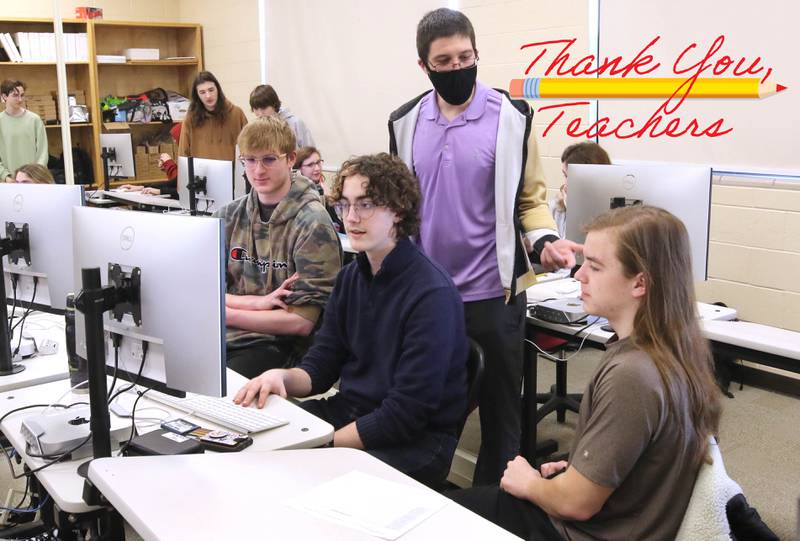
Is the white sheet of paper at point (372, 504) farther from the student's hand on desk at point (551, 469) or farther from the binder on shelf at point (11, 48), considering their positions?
the binder on shelf at point (11, 48)

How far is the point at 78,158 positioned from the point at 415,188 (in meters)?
5.96

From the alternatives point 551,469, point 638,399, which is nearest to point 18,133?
point 551,469

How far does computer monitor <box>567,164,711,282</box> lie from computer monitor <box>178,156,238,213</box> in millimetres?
2058

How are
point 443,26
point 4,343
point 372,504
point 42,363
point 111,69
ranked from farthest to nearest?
point 111,69 → point 443,26 → point 42,363 → point 4,343 → point 372,504

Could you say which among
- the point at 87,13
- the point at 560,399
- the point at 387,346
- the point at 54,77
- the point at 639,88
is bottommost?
the point at 560,399

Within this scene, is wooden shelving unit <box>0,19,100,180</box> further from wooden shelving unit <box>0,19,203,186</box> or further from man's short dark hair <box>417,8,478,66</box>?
man's short dark hair <box>417,8,478,66</box>

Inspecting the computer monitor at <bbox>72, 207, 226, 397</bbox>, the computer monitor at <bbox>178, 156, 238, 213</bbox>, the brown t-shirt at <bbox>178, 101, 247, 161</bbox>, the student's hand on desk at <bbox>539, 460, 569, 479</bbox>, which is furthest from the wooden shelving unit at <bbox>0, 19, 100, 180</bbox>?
the student's hand on desk at <bbox>539, 460, 569, 479</bbox>

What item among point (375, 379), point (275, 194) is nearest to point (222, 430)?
point (375, 379)

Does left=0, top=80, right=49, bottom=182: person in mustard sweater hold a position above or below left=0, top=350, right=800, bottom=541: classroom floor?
above

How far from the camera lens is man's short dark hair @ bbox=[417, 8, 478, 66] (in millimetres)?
2223

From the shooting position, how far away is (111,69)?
7.39m

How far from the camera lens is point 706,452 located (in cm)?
131

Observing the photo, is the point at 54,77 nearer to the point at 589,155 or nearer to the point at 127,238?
the point at 589,155

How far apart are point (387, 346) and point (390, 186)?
1.28ft
